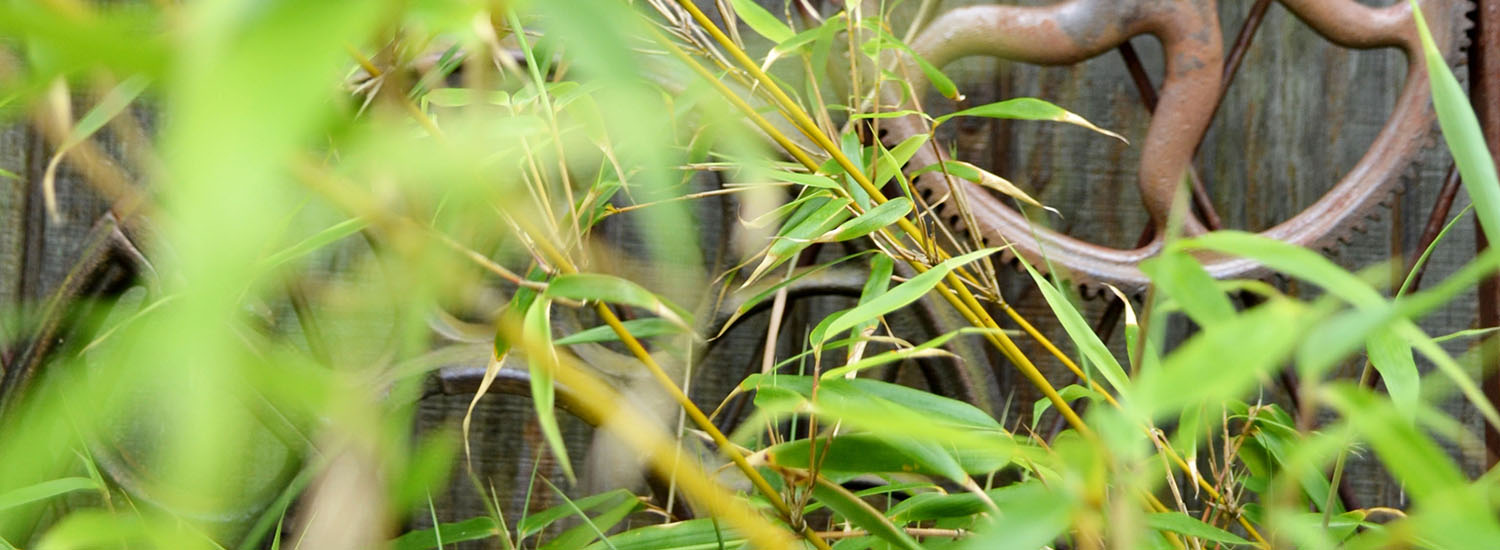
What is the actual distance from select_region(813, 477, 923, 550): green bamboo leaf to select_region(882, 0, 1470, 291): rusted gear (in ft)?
1.00

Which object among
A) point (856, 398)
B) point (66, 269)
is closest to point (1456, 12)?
point (856, 398)

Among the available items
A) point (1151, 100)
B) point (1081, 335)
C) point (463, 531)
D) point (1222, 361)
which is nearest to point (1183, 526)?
point (1081, 335)

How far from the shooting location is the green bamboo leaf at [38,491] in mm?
313

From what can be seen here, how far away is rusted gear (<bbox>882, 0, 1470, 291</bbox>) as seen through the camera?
0.60 meters

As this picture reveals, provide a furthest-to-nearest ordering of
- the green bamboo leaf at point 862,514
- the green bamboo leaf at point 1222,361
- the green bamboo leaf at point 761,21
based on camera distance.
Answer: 1. the green bamboo leaf at point 761,21
2. the green bamboo leaf at point 862,514
3. the green bamboo leaf at point 1222,361

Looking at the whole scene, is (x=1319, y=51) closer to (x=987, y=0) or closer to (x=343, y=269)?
(x=987, y=0)

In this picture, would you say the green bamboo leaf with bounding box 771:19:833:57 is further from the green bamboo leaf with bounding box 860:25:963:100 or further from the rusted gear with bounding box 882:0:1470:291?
the rusted gear with bounding box 882:0:1470:291

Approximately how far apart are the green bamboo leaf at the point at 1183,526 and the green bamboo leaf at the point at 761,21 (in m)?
0.24

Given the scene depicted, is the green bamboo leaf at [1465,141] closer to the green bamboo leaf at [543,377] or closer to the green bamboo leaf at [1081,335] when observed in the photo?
the green bamboo leaf at [1081,335]

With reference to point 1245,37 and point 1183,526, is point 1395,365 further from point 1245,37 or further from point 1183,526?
point 1245,37

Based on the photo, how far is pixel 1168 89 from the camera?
63cm

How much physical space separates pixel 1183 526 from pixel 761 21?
0.85 ft

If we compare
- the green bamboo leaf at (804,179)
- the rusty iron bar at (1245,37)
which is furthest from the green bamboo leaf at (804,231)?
Answer: the rusty iron bar at (1245,37)

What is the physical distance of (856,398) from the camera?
1.12ft
